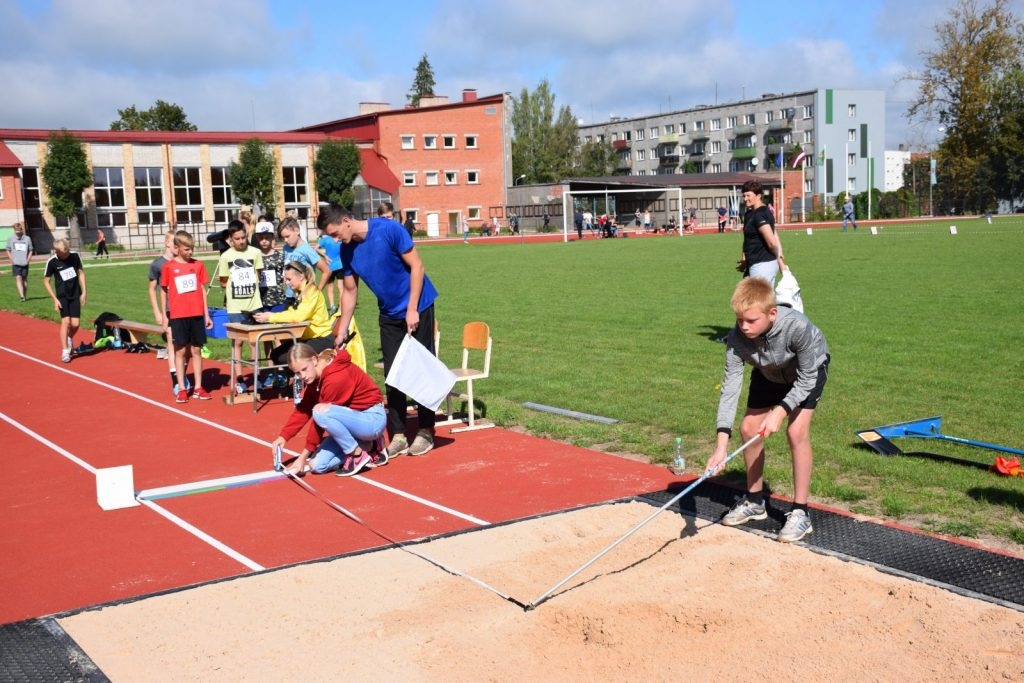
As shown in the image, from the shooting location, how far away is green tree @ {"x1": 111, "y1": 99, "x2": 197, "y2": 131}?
9125 centimetres

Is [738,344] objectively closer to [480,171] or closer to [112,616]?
[112,616]

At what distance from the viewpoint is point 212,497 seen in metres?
7.07

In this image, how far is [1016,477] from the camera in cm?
655

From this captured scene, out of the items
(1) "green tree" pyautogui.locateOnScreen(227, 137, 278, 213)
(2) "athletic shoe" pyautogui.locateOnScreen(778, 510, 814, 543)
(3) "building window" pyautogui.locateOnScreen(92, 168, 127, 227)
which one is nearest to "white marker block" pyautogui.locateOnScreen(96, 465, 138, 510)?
(2) "athletic shoe" pyautogui.locateOnScreen(778, 510, 814, 543)

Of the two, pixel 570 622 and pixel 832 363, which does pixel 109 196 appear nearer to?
pixel 832 363

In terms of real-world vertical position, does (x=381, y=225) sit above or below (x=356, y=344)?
above

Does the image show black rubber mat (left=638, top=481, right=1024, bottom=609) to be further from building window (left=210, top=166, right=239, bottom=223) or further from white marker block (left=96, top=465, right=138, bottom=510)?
building window (left=210, top=166, right=239, bottom=223)

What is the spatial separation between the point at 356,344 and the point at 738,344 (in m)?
4.73

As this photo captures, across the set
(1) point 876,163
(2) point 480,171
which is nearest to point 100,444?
(2) point 480,171

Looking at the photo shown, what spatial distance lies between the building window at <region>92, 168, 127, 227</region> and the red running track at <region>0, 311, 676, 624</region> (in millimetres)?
54591

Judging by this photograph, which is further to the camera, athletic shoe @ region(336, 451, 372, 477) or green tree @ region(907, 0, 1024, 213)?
green tree @ region(907, 0, 1024, 213)

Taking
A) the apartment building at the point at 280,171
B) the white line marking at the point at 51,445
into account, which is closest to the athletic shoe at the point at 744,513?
the white line marking at the point at 51,445

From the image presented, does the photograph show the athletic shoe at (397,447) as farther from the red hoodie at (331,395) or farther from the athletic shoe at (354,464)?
the red hoodie at (331,395)

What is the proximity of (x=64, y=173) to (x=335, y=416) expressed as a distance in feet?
181
